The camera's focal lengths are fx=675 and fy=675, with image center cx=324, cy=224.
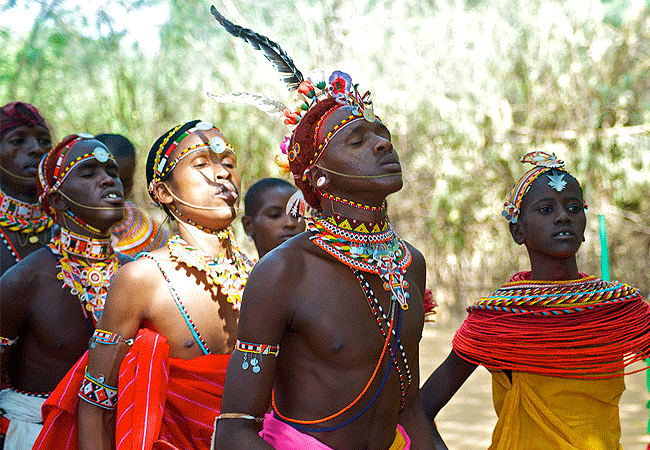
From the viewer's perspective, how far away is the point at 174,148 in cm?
329

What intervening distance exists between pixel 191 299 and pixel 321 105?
1.11 m

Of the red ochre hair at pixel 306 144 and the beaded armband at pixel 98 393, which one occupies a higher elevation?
the red ochre hair at pixel 306 144

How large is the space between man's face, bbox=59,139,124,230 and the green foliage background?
291 inches

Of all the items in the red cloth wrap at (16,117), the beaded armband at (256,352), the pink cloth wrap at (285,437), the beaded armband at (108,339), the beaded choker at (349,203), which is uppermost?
the red cloth wrap at (16,117)

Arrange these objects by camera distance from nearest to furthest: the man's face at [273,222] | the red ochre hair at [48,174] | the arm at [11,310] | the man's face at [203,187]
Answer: the man's face at [203,187]
the arm at [11,310]
the red ochre hair at [48,174]
the man's face at [273,222]

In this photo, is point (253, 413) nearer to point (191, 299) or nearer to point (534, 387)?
point (191, 299)

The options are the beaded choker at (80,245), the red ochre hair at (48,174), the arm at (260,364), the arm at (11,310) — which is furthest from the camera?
the red ochre hair at (48,174)

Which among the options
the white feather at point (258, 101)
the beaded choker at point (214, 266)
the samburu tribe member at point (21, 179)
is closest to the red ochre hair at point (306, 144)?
the white feather at point (258, 101)

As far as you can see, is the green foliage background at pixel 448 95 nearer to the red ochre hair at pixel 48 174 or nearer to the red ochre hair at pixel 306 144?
the red ochre hair at pixel 48 174

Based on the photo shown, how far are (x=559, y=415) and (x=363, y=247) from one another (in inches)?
56.2

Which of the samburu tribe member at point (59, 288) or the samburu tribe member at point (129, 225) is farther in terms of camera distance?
Answer: the samburu tribe member at point (129, 225)

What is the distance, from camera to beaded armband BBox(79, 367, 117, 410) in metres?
2.86

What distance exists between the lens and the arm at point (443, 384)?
311 centimetres

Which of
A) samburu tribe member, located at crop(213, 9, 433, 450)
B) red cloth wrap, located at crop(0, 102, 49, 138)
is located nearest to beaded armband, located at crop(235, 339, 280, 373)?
samburu tribe member, located at crop(213, 9, 433, 450)
